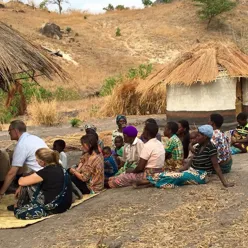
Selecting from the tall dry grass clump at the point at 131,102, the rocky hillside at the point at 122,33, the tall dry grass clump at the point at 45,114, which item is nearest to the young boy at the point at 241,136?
the tall dry grass clump at the point at 45,114

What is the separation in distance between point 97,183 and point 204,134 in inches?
63.1

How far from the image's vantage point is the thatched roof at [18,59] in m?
6.63

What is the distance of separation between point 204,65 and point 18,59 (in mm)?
7691

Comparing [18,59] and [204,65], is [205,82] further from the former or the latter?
[18,59]

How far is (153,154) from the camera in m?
6.86

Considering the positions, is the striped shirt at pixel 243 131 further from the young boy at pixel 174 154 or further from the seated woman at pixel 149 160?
the seated woman at pixel 149 160

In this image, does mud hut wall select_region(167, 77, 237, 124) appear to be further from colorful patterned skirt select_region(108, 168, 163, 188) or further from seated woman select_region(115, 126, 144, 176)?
colorful patterned skirt select_region(108, 168, 163, 188)

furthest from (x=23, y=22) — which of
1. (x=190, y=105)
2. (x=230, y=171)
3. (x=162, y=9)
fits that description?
(x=230, y=171)

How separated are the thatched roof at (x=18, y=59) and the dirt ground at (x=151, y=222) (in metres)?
1.90

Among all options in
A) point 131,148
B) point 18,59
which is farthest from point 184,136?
point 18,59

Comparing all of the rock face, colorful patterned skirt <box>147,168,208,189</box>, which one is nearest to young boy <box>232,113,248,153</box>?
colorful patterned skirt <box>147,168,208,189</box>

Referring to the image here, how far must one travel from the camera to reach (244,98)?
14.6 meters

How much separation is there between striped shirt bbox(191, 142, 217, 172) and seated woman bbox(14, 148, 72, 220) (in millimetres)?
1897

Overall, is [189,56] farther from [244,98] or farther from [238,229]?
[238,229]
